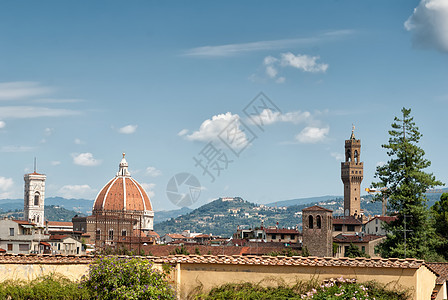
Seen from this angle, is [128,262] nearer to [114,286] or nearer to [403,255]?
[114,286]

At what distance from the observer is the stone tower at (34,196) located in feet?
522

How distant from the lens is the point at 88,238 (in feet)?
359

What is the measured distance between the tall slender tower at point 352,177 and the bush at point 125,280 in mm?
117911

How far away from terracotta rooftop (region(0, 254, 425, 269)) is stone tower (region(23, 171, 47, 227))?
14674 cm

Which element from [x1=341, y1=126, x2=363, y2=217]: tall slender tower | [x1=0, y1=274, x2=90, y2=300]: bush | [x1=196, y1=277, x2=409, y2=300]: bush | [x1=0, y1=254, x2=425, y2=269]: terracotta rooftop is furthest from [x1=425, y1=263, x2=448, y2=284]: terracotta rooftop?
[x1=341, y1=126, x2=363, y2=217]: tall slender tower

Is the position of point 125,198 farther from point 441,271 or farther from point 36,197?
point 441,271

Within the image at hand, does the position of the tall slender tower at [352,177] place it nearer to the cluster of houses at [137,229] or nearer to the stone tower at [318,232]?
the cluster of houses at [137,229]

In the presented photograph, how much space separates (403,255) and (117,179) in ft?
386

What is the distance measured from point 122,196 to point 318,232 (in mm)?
71020

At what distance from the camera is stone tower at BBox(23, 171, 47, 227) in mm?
159250

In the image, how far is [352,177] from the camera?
133m

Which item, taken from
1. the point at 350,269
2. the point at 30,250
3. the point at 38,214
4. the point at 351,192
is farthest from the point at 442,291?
the point at 38,214

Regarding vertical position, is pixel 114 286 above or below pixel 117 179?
below

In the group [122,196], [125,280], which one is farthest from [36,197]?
[125,280]
